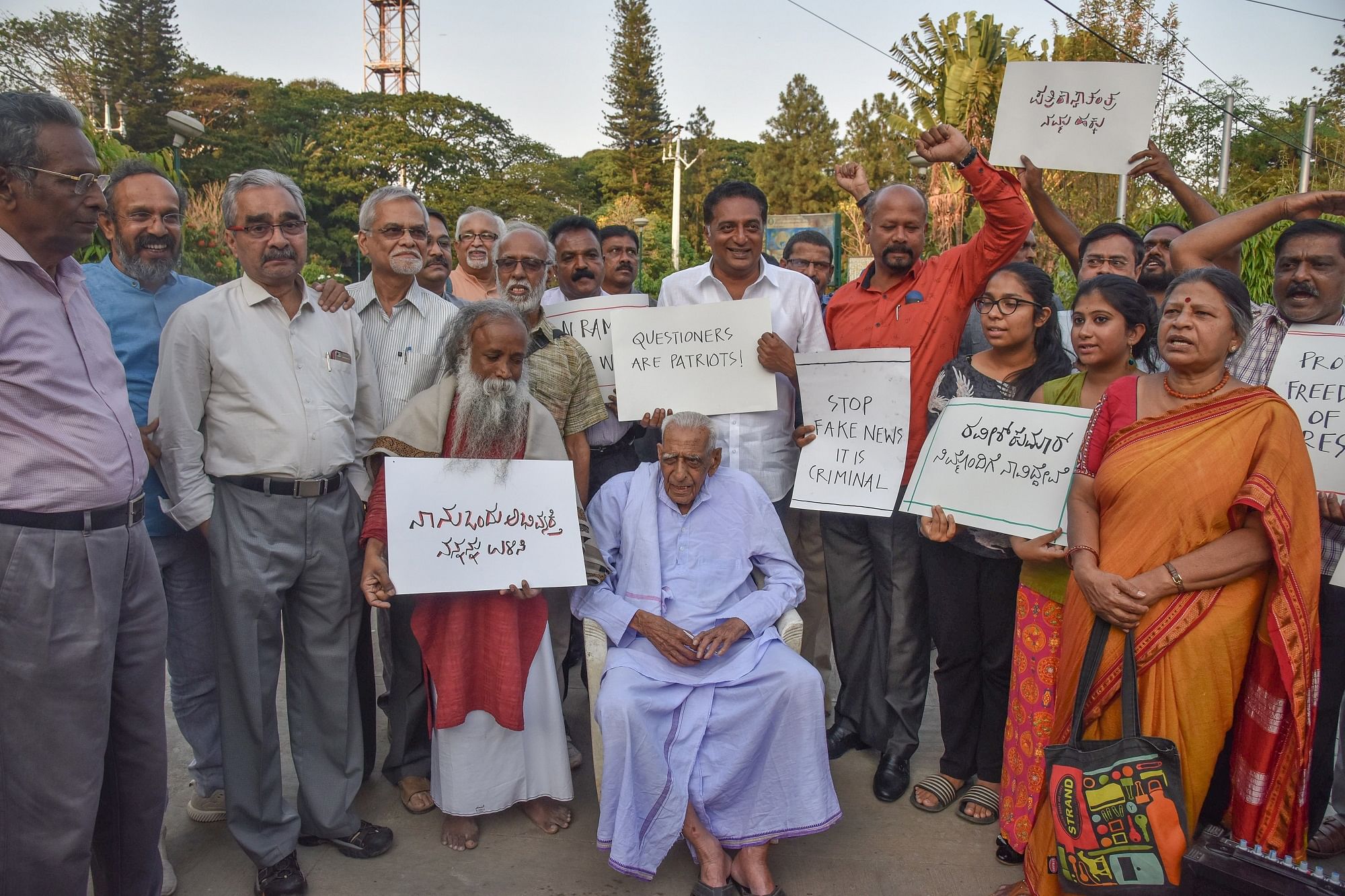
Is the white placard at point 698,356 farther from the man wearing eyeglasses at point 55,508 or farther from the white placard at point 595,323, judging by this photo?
the man wearing eyeglasses at point 55,508

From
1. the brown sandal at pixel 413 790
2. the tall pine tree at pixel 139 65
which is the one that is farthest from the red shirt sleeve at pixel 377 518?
the tall pine tree at pixel 139 65

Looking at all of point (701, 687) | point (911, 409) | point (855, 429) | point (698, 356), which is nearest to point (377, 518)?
point (701, 687)

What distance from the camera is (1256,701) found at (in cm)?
276

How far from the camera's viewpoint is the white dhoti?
3.50 m

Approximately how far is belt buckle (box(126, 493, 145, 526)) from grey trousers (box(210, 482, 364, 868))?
496mm

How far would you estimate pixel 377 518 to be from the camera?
11.1ft

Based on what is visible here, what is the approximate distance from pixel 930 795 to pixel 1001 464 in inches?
58.0

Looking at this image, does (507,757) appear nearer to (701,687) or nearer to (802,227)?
(701,687)

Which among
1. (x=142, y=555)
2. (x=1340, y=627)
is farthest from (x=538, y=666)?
(x=1340, y=627)

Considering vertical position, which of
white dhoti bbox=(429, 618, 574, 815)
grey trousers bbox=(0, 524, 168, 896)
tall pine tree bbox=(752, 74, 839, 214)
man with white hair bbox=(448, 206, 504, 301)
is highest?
tall pine tree bbox=(752, 74, 839, 214)

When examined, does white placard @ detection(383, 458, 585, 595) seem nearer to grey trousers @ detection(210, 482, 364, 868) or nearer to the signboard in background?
grey trousers @ detection(210, 482, 364, 868)

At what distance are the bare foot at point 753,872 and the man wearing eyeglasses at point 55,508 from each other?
1.99 metres

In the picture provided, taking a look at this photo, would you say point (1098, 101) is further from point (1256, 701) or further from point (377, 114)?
point (377, 114)

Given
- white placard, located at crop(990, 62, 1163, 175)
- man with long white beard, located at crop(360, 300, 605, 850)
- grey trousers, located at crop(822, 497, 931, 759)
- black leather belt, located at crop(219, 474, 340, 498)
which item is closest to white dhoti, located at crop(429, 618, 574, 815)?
man with long white beard, located at crop(360, 300, 605, 850)
